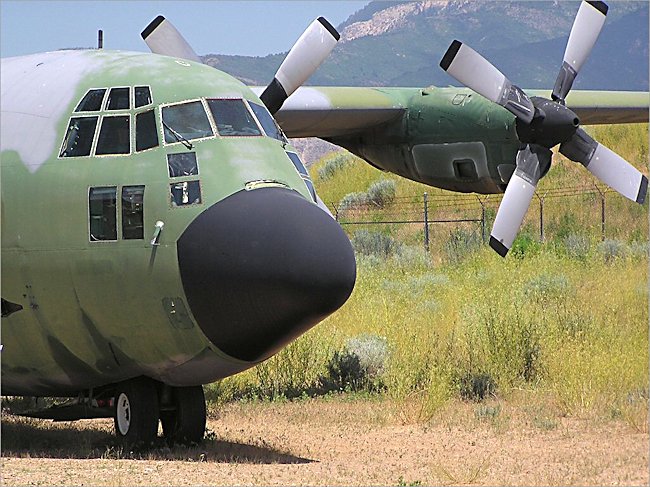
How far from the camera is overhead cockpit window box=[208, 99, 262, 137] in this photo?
10.7 m

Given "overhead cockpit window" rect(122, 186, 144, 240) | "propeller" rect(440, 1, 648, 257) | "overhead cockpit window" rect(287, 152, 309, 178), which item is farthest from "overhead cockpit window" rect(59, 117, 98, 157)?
"propeller" rect(440, 1, 648, 257)

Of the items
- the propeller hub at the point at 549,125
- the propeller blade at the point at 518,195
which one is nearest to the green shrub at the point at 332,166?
the propeller blade at the point at 518,195

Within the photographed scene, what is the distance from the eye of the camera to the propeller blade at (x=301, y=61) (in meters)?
14.1

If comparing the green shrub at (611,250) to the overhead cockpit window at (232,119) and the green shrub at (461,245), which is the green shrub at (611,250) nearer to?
the green shrub at (461,245)

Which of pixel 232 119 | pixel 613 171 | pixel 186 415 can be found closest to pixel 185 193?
pixel 232 119

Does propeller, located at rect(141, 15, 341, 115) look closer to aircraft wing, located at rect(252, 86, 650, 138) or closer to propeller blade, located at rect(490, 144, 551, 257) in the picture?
aircraft wing, located at rect(252, 86, 650, 138)

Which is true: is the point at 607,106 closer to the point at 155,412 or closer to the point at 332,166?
the point at 155,412

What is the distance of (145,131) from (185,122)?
386mm

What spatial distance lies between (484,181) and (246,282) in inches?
294

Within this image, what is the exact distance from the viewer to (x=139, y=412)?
1105 centimetres

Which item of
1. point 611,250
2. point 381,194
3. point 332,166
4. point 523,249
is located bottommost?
point 611,250

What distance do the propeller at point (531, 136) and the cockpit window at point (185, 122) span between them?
4.11 meters

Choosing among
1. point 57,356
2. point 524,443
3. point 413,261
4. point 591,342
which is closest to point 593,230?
point 413,261

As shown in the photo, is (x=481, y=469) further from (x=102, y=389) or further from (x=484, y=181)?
(x=484, y=181)
